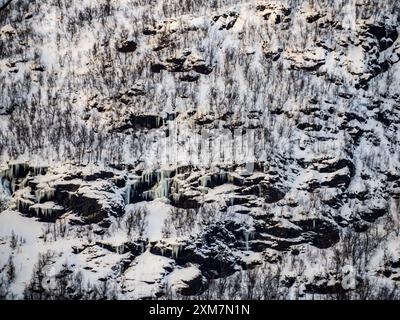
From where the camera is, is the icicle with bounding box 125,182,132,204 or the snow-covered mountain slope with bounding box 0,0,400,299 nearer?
the snow-covered mountain slope with bounding box 0,0,400,299

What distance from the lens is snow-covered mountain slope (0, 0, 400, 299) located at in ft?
280

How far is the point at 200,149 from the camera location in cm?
9369

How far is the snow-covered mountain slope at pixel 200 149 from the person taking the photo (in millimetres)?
85375

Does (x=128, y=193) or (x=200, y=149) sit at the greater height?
(x=200, y=149)

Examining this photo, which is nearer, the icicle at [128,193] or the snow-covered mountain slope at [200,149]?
the snow-covered mountain slope at [200,149]

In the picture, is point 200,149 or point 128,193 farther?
point 200,149

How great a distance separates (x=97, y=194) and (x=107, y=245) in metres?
6.22

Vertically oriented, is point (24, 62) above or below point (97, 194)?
above

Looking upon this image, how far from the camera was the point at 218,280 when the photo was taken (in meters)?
85.6
